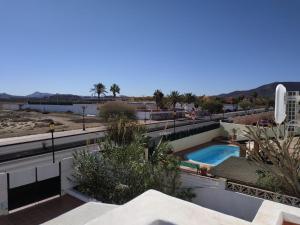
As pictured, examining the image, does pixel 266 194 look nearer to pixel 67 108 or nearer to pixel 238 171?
pixel 238 171

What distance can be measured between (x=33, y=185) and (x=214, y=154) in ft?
71.2

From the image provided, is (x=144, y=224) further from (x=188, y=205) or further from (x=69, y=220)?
(x=69, y=220)

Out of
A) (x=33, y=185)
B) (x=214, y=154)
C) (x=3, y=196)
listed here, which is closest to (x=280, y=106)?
(x=33, y=185)

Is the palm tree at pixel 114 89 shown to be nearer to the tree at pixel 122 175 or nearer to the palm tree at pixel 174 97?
the palm tree at pixel 174 97

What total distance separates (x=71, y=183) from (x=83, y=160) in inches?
57.9

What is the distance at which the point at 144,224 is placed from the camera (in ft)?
11.9

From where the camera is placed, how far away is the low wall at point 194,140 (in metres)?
27.3

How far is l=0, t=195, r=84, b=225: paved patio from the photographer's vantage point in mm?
9570

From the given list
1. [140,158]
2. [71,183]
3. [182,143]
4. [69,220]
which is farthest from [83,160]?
[182,143]

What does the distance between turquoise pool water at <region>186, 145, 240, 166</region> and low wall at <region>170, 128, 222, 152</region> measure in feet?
4.12

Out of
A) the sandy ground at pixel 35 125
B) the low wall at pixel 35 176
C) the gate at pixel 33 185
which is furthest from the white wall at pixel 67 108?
the gate at pixel 33 185

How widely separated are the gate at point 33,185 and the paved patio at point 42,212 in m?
0.38

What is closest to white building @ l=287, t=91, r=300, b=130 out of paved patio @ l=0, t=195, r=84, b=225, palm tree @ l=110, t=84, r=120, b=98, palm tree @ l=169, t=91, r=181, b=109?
paved patio @ l=0, t=195, r=84, b=225

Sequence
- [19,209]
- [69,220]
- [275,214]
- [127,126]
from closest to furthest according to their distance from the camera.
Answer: [275,214] < [69,220] < [19,209] < [127,126]
